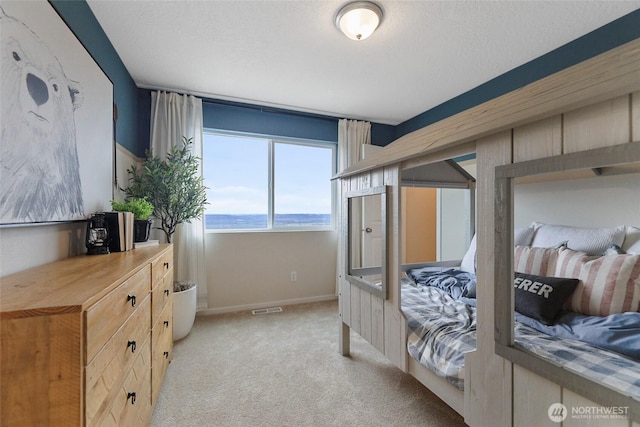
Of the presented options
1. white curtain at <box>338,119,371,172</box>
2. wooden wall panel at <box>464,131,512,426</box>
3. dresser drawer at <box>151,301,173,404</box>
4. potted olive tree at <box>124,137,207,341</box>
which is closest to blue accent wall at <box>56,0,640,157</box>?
white curtain at <box>338,119,371,172</box>

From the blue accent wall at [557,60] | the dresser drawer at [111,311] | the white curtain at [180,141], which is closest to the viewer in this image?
the dresser drawer at [111,311]

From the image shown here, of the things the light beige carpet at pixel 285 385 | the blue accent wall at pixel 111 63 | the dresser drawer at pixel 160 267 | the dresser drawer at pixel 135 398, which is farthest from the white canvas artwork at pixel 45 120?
the light beige carpet at pixel 285 385

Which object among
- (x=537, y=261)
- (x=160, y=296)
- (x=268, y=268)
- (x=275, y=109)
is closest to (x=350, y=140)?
(x=275, y=109)

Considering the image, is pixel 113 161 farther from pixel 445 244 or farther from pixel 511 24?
pixel 445 244

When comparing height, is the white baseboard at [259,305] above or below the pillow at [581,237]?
below

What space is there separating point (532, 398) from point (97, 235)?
2.08 m

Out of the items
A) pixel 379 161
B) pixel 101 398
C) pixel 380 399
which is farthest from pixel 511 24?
pixel 101 398

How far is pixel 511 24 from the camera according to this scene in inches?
68.9

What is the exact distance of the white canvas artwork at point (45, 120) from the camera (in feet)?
3.09

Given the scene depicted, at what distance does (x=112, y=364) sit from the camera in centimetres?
88

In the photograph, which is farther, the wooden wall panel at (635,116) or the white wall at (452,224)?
the white wall at (452,224)

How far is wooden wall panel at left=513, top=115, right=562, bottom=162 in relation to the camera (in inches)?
30.4

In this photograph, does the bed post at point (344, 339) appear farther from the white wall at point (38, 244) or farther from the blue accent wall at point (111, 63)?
the blue accent wall at point (111, 63)

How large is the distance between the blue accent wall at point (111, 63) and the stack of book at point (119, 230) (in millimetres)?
972
